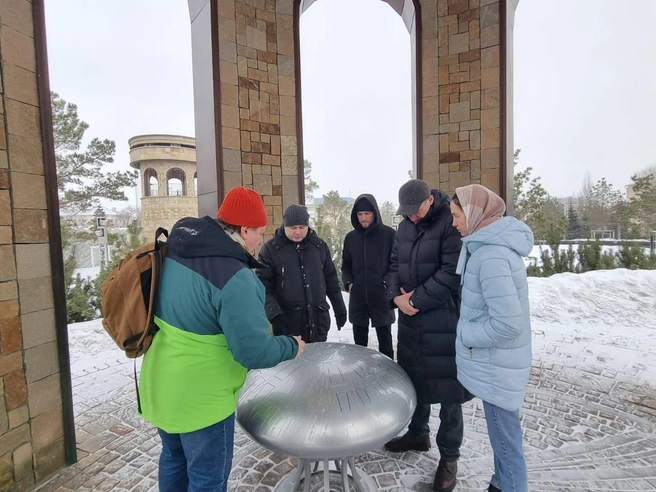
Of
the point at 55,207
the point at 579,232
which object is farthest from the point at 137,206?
the point at 579,232

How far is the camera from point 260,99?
3.90 m

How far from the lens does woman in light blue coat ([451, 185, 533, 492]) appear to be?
1.60 metres

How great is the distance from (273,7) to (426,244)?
336 cm

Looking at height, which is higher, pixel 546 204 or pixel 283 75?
pixel 283 75

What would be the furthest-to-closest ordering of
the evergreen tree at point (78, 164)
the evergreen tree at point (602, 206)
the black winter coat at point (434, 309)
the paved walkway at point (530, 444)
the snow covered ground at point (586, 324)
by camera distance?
the evergreen tree at point (602, 206) → the evergreen tree at point (78, 164) → the snow covered ground at point (586, 324) → the paved walkway at point (530, 444) → the black winter coat at point (434, 309)

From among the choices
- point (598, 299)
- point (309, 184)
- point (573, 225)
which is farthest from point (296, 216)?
point (573, 225)

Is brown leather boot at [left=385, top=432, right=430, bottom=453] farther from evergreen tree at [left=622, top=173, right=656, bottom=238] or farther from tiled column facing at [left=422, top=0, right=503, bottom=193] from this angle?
evergreen tree at [left=622, top=173, right=656, bottom=238]

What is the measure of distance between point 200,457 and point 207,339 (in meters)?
0.50

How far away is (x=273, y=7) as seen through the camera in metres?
3.95

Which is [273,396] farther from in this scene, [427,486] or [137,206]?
[137,206]

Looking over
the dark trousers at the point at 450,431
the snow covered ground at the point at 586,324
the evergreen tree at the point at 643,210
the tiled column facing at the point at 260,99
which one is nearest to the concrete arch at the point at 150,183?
the snow covered ground at the point at 586,324

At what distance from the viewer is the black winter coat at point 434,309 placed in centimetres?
203

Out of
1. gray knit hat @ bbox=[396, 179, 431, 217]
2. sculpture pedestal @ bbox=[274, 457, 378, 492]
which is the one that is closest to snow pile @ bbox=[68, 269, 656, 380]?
sculpture pedestal @ bbox=[274, 457, 378, 492]

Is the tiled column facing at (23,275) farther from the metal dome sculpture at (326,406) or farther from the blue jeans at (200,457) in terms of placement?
the metal dome sculpture at (326,406)
